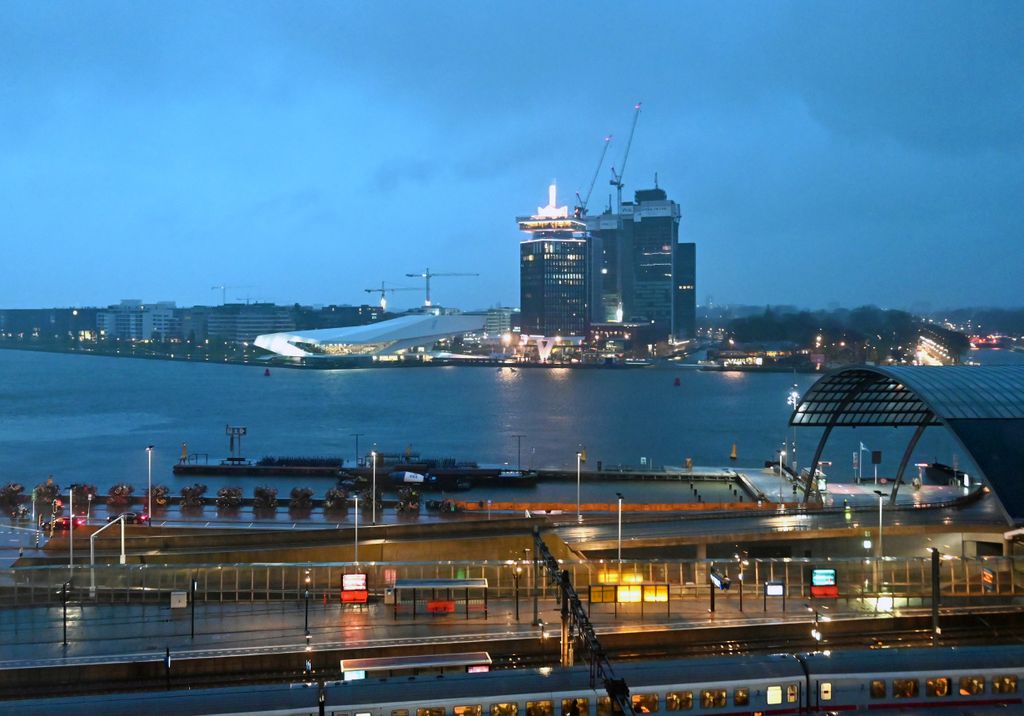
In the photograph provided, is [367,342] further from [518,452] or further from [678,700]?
[678,700]

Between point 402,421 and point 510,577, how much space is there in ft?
58.3

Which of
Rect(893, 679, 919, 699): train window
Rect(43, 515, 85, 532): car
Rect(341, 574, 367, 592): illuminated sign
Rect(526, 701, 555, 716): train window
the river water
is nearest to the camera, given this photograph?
Rect(526, 701, 555, 716): train window

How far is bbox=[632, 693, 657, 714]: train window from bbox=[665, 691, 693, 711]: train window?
0.20 ft

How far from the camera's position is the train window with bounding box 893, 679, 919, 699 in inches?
171

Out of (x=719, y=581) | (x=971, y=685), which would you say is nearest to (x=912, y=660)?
(x=971, y=685)

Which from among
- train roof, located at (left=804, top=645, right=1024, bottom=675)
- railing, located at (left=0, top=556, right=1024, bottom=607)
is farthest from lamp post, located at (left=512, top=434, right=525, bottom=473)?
train roof, located at (left=804, top=645, right=1024, bottom=675)

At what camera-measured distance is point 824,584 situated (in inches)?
251

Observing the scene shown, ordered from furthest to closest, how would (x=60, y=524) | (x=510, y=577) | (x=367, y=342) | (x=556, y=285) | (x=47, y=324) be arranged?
(x=47, y=324), (x=556, y=285), (x=367, y=342), (x=60, y=524), (x=510, y=577)

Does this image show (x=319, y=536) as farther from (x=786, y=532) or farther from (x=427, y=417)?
(x=427, y=417)

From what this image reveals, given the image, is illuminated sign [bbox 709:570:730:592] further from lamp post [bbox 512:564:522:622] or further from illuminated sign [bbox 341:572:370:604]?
illuminated sign [bbox 341:572:370:604]

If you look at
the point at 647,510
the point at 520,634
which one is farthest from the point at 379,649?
the point at 647,510

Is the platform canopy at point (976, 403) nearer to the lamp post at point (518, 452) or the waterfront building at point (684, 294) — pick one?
the lamp post at point (518, 452)

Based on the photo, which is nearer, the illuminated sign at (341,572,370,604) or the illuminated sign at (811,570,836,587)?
the illuminated sign at (341,572,370,604)

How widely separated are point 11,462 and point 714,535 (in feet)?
46.2
